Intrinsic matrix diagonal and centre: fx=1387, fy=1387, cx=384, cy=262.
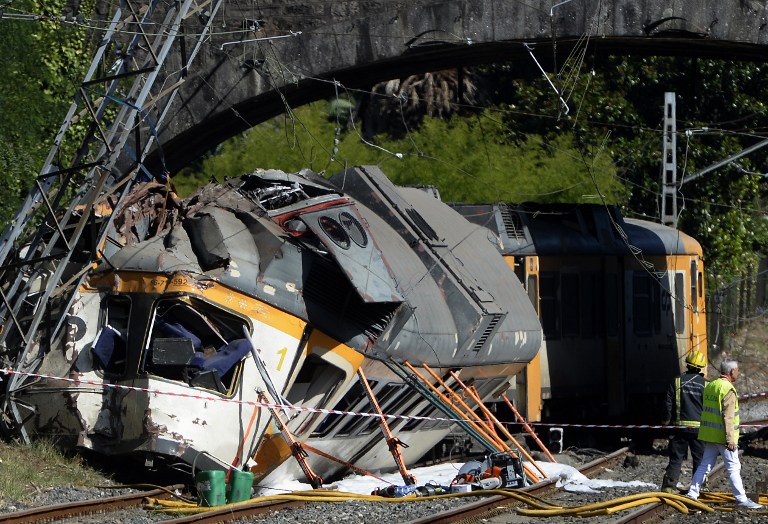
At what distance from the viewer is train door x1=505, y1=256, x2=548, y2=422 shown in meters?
20.7

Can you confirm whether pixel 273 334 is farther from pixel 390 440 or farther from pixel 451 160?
pixel 451 160

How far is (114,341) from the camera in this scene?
1361cm

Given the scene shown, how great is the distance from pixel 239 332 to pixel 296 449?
1372 mm

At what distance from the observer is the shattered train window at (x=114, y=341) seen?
13555 mm

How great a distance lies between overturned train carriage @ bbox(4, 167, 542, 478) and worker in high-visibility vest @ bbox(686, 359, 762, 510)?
3.16 m

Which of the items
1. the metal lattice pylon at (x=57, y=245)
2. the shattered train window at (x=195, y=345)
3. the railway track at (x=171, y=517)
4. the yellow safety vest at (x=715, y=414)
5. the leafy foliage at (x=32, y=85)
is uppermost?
the leafy foliage at (x=32, y=85)

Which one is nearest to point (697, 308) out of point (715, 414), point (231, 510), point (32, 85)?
point (715, 414)

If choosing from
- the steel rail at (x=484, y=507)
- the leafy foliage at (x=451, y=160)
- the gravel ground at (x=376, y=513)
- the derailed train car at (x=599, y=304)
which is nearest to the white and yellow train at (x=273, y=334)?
the gravel ground at (x=376, y=513)

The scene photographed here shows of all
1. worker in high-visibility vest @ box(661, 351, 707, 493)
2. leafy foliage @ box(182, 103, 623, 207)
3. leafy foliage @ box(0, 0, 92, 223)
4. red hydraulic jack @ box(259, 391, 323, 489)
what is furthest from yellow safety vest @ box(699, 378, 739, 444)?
leafy foliage @ box(182, 103, 623, 207)

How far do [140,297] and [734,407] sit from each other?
19.6ft

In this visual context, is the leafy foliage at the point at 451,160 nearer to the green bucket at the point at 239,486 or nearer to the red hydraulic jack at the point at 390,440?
the red hydraulic jack at the point at 390,440

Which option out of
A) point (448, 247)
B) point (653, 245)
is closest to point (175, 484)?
point (448, 247)

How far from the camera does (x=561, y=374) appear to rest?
22.2 meters

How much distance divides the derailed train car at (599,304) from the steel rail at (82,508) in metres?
8.72
